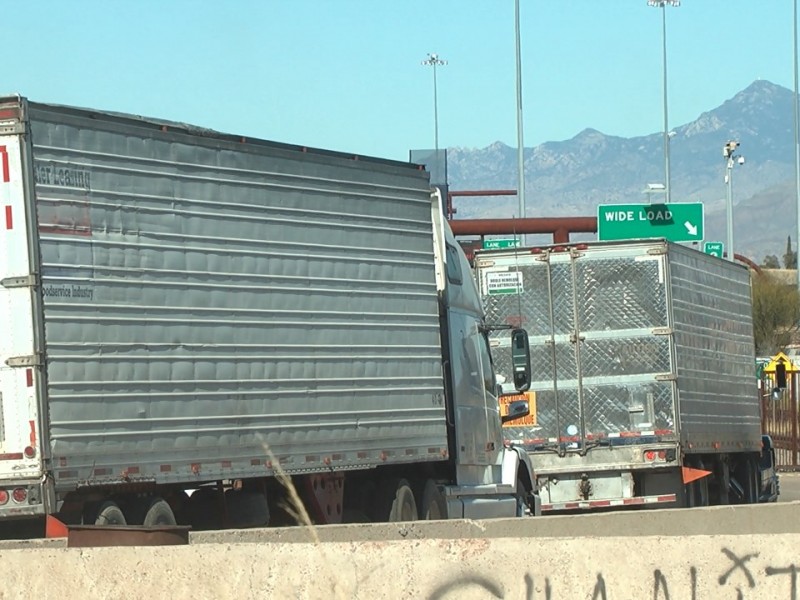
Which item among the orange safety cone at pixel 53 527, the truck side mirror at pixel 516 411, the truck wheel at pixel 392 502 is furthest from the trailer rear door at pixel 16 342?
the truck side mirror at pixel 516 411

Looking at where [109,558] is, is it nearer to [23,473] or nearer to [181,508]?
[23,473]

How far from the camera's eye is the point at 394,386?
13.9m

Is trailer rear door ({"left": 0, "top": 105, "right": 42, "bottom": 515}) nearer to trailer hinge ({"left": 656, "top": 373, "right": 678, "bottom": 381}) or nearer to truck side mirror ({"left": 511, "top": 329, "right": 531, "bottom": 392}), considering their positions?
truck side mirror ({"left": 511, "top": 329, "right": 531, "bottom": 392})

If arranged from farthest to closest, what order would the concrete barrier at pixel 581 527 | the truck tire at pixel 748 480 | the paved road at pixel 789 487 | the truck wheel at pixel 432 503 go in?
the paved road at pixel 789 487
the truck tire at pixel 748 480
the truck wheel at pixel 432 503
the concrete barrier at pixel 581 527

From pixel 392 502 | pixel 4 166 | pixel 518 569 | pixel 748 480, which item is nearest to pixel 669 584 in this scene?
pixel 518 569

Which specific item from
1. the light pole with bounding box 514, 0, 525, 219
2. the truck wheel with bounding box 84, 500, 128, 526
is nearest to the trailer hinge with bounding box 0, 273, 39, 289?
the truck wheel with bounding box 84, 500, 128, 526

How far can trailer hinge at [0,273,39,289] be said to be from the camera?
1012cm

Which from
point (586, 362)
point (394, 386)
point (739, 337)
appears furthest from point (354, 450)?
point (739, 337)

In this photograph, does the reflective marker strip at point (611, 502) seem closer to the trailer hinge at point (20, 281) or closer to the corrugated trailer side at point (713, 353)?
the corrugated trailer side at point (713, 353)

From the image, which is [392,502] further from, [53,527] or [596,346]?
[596,346]

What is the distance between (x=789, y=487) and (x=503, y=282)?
16.2 m

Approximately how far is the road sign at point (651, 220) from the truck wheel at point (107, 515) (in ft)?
62.6

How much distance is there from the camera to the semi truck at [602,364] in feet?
63.7

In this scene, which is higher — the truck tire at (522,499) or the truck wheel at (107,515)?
the truck wheel at (107,515)
